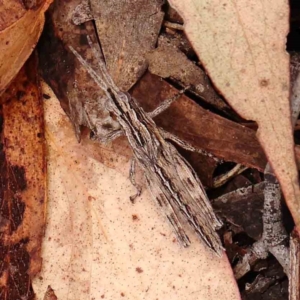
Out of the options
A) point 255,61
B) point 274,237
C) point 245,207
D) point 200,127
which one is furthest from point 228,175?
point 255,61

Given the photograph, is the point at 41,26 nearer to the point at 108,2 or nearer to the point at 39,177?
the point at 108,2

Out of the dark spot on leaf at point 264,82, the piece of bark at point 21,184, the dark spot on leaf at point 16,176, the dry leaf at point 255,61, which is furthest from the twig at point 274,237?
the dark spot on leaf at point 16,176

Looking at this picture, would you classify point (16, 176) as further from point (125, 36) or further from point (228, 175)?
point (228, 175)

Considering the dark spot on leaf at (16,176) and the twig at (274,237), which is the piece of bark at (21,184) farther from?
the twig at (274,237)

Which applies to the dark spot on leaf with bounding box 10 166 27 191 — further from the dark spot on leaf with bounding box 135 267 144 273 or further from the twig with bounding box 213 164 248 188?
the twig with bounding box 213 164 248 188

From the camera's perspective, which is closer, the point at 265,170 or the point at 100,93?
the point at 265,170

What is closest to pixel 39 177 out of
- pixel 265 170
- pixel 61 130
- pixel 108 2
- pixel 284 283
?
pixel 61 130
